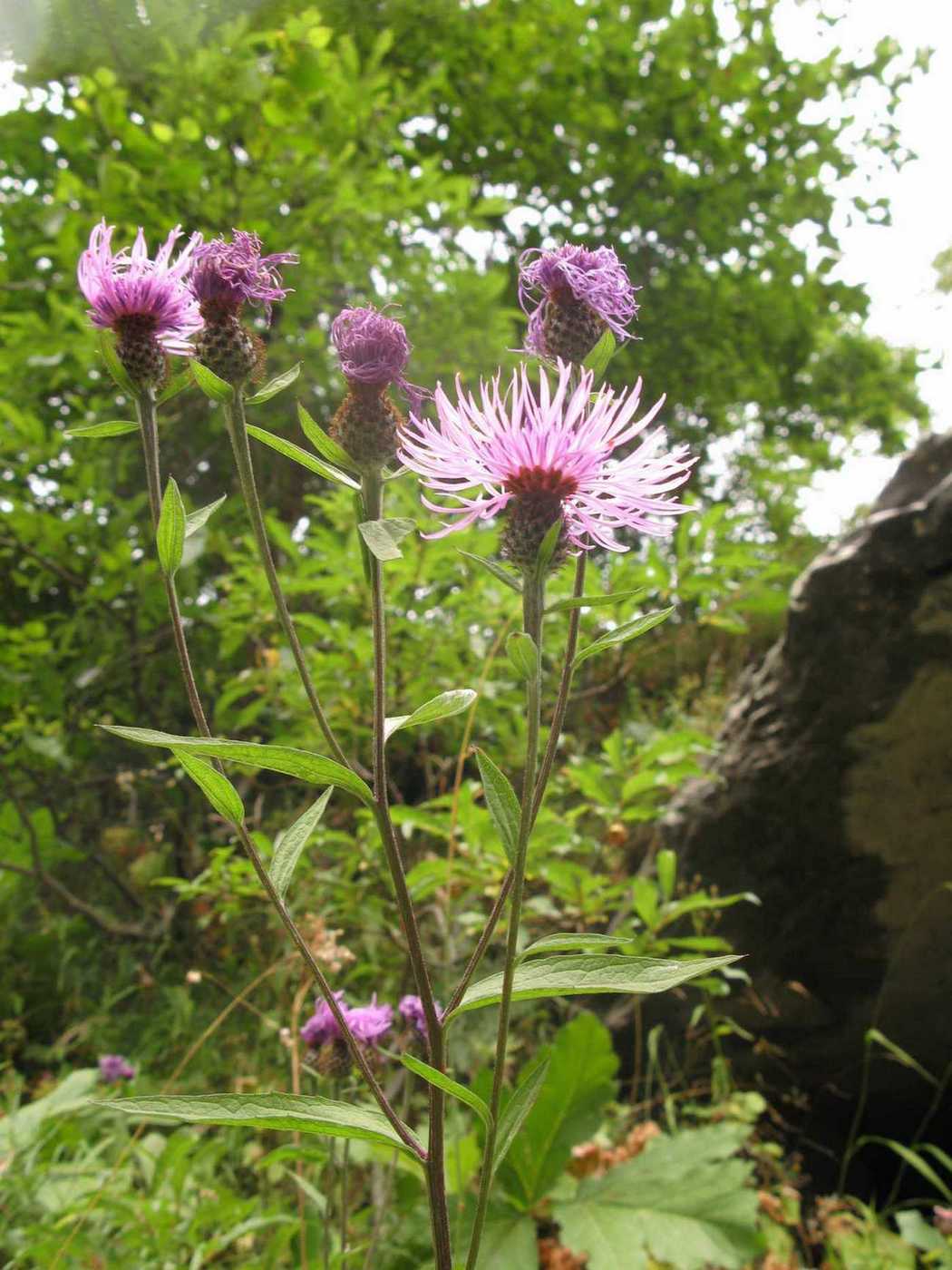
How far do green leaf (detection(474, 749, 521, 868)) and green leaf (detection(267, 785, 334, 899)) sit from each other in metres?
0.16

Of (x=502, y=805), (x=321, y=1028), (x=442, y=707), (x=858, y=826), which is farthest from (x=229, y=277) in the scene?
(x=858, y=826)

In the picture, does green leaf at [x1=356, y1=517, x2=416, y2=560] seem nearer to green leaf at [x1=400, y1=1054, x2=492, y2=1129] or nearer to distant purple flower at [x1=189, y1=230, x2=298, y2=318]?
distant purple flower at [x1=189, y1=230, x2=298, y2=318]

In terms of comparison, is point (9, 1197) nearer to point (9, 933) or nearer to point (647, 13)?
point (9, 933)

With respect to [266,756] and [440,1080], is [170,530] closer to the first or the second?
[266,756]

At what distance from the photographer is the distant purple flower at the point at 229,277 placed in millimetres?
934

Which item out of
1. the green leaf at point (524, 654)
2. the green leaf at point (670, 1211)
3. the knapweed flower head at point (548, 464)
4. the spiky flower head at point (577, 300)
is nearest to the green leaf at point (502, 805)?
the green leaf at point (524, 654)

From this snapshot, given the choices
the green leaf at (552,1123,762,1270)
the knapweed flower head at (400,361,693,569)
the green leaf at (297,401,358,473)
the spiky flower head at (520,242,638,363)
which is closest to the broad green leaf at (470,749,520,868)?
the knapweed flower head at (400,361,693,569)

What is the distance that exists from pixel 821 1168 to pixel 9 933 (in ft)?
10.8

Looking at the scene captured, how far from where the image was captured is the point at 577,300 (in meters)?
1.03

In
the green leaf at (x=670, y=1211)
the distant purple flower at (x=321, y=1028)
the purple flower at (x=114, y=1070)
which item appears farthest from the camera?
the purple flower at (x=114, y=1070)

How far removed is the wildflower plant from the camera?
2.57 ft

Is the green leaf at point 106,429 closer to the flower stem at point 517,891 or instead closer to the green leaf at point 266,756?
the green leaf at point 266,756

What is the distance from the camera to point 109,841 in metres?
4.23

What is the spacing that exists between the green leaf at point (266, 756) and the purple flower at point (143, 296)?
472 millimetres
